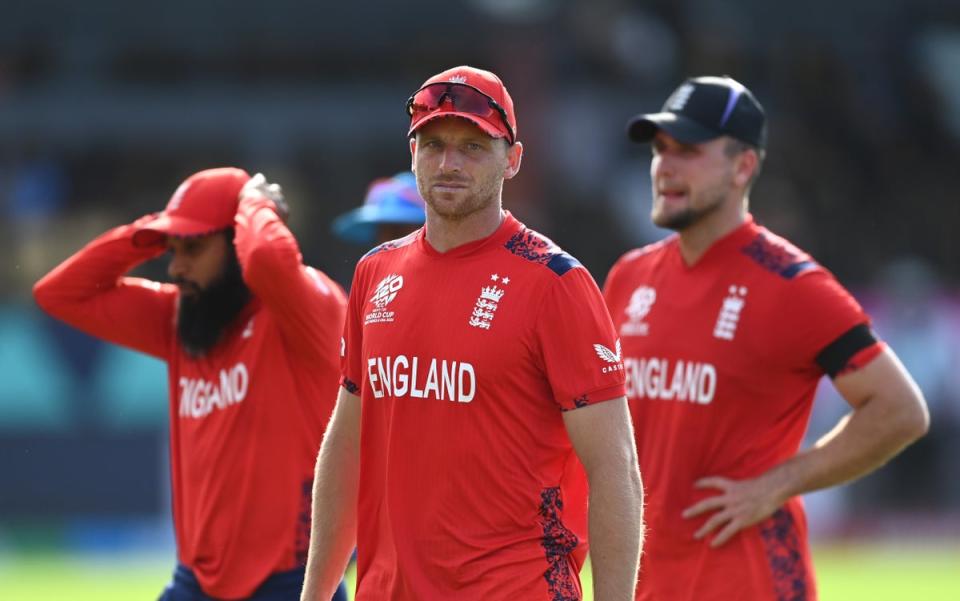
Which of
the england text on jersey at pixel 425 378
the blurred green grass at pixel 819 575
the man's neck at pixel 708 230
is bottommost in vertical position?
the blurred green grass at pixel 819 575

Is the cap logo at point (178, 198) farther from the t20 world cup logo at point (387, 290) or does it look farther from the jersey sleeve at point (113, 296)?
the t20 world cup logo at point (387, 290)

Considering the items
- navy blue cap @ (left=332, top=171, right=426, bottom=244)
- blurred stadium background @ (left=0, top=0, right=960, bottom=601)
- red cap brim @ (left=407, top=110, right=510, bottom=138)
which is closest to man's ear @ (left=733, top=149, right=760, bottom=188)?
A: navy blue cap @ (left=332, top=171, right=426, bottom=244)

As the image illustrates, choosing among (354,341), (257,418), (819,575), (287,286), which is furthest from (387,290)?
(819,575)

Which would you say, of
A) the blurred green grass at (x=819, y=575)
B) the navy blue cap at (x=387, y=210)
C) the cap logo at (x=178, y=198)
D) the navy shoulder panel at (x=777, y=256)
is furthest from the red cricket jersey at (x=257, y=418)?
the blurred green grass at (x=819, y=575)

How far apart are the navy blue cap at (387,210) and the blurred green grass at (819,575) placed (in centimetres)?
637

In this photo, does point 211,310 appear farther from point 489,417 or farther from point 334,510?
point 489,417

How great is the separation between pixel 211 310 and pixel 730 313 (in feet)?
6.48

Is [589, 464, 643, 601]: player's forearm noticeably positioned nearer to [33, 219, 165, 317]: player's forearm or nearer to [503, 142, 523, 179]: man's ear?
[503, 142, 523, 179]: man's ear

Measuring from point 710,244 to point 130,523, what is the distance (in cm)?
1188

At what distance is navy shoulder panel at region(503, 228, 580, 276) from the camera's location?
15.1 ft

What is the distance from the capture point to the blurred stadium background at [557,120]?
19.5 metres

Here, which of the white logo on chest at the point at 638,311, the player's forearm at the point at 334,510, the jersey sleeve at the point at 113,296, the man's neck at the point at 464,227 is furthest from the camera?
the jersey sleeve at the point at 113,296

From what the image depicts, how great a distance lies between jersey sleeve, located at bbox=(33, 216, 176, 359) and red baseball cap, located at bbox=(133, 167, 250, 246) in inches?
13.4

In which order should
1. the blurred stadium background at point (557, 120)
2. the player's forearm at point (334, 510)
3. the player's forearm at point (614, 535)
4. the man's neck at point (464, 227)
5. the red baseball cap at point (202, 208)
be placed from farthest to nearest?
the blurred stadium background at point (557, 120) < the red baseball cap at point (202, 208) < the player's forearm at point (334, 510) < the man's neck at point (464, 227) < the player's forearm at point (614, 535)
